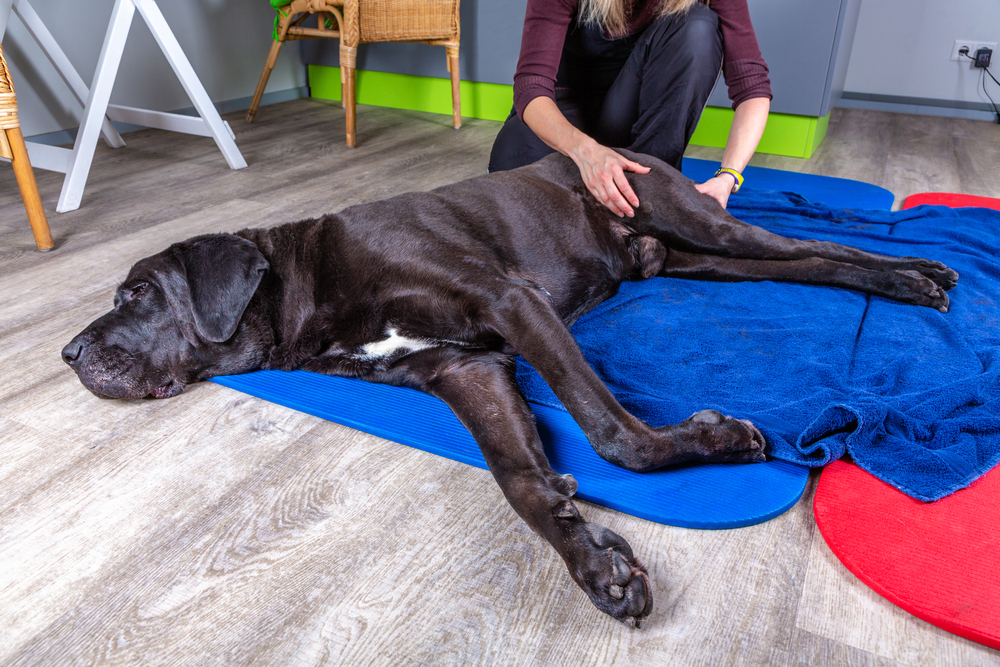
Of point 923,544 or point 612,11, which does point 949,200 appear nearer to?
point 612,11

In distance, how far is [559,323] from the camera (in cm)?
144

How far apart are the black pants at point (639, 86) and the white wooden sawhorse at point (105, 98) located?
1595 millimetres

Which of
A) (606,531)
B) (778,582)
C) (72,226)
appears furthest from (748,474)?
(72,226)

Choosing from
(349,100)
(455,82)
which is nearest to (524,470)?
(349,100)

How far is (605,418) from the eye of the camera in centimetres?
133

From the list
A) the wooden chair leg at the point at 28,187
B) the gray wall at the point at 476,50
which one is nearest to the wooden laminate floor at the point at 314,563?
the wooden chair leg at the point at 28,187

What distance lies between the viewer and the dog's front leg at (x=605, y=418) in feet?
4.31

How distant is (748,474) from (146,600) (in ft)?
3.61

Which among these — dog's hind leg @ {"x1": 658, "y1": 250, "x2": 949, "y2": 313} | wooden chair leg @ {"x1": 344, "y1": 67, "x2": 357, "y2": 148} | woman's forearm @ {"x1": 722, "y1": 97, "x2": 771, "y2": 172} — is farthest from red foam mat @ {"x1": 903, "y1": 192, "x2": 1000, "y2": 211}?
wooden chair leg @ {"x1": 344, "y1": 67, "x2": 357, "y2": 148}

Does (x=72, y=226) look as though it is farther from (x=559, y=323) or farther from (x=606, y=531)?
(x=606, y=531)

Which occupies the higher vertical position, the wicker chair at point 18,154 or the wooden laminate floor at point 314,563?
the wicker chair at point 18,154

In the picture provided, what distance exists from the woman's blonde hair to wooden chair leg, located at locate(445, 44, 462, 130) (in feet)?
6.70

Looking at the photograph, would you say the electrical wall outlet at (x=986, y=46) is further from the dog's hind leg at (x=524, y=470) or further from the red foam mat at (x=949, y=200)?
the dog's hind leg at (x=524, y=470)

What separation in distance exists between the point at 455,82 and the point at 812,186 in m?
2.47
